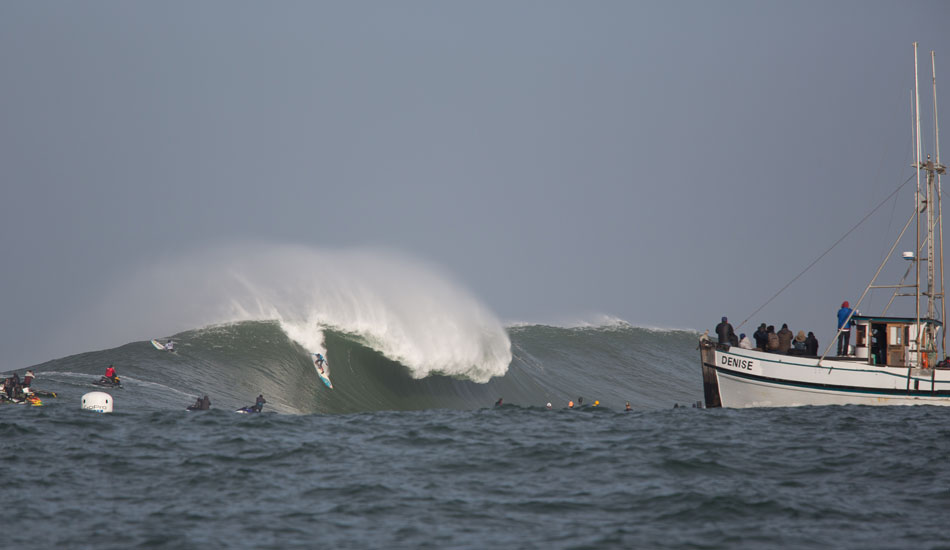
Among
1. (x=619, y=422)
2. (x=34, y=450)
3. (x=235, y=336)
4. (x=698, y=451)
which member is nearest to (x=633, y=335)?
(x=235, y=336)

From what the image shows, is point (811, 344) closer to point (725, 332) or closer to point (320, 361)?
point (725, 332)

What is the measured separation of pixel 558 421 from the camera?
17219 mm

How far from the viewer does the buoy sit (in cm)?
1694

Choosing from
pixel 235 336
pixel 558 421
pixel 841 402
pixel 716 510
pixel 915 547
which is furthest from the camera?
pixel 235 336

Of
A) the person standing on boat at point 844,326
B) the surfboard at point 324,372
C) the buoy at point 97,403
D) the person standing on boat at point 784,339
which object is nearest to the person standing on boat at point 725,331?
the person standing on boat at point 784,339

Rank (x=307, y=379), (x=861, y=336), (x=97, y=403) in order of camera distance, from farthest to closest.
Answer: (x=307, y=379)
(x=861, y=336)
(x=97, y=403)

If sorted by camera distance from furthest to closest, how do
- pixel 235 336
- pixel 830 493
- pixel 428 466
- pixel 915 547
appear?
pixel 235 336, pixel 428 466, pixel 830 493, pixel 915 547

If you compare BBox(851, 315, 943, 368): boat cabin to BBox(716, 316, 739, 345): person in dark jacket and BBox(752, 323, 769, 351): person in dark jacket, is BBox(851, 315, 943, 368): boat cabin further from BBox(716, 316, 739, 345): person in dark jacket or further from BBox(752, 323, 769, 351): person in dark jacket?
BBox(716, 316, 739, 345): person in dark jacket

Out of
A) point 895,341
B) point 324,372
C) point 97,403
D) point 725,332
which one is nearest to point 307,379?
point 324,372

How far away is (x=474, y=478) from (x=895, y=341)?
50.7 ft

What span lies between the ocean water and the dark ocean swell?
2467 millimetres

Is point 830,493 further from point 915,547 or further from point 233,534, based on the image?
point 233,534

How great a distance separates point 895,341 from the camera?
22266 millimetres

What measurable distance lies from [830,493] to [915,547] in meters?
2.24
